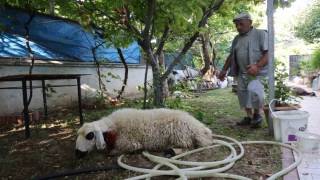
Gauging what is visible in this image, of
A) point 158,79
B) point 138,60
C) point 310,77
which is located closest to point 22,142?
point 158,79

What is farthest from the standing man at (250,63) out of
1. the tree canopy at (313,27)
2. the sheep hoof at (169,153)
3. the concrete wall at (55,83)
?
the tree canopy at (313,27)

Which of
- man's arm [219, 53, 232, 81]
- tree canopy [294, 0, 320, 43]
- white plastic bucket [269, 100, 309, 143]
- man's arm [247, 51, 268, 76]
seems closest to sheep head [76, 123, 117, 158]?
white plastic bucket [269, 100, 309, 143]

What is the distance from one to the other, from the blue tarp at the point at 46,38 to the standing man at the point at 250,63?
13.4 ft

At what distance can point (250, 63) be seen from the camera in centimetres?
381

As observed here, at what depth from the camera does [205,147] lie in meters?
2.86

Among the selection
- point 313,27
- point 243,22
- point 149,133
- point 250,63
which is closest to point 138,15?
point 243,22

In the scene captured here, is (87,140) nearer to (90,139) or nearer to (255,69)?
(90,139)

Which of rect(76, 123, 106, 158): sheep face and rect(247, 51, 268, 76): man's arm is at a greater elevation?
rect(247, 51, 268, 76): man's arm

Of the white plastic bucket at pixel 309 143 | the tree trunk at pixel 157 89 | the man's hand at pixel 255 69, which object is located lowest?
the white plastic bucket at pixel 309 143

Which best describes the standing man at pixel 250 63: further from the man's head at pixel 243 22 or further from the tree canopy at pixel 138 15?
the tree canopy at pixel 138 15

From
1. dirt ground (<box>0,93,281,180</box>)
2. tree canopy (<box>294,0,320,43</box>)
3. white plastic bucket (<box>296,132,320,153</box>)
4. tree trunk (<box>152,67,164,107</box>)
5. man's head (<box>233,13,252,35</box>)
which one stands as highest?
tree canopy (<box>294,0,320,43</box>)

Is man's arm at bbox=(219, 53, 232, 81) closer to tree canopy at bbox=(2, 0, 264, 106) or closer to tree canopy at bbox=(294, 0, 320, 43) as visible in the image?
tree canopy at bbox=(2, 0, 264, 106)

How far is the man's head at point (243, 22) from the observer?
3771mm

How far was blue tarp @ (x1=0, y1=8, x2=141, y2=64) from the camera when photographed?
5.52 metres
